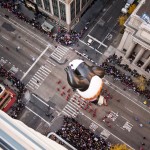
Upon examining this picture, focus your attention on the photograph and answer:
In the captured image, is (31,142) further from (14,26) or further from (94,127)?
(14,26)

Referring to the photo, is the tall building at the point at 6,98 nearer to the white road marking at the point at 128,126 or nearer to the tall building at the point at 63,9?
the tall building at the point at 63,9

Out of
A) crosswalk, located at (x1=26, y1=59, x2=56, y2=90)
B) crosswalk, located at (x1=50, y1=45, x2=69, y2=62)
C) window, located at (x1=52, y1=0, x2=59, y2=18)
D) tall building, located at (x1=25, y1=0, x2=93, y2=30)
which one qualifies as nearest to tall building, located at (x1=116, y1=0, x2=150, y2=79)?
crosswalk, located at (x1=50, y1=45, x2=69, y2=62)

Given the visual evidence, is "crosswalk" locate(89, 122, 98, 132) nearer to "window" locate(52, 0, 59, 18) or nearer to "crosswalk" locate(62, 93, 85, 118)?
"crosswalk" locate(62, 93, 85, 118)

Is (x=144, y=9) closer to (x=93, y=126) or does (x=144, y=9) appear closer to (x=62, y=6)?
(x=62, y=6)

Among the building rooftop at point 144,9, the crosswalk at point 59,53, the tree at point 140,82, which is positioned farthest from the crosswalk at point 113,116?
the building rooftop at point 144,9

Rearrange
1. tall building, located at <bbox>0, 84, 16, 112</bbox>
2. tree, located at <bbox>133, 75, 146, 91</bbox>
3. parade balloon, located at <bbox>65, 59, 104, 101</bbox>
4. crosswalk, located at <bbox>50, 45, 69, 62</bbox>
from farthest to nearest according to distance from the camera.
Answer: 1. crosswalk, located at <bbox>50, 45, 69, 62</bbox>
2. tree, located at <bbox>133, 75, 146, 91</bbox>
3. tall building, located at <bbox>0, 84, 16, 112</bbox>
4. parade balloon, located at <bbox>65, 59, 104, 101</bbox>

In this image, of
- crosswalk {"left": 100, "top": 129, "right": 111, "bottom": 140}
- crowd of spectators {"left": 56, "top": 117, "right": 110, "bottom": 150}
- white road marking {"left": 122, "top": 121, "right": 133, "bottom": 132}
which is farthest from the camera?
white road marking {"left": 122, "top": 121, "right": 133, "bottom": 132}

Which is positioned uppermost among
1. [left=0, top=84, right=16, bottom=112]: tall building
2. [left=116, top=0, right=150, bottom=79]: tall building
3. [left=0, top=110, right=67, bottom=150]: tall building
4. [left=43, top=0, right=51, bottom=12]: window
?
[left=116, top=0, right=150, bottom=79]: tall building

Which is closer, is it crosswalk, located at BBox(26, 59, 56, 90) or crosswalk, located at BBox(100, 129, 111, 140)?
crosswalk, located at BBox(100, 129, 111, 140)
